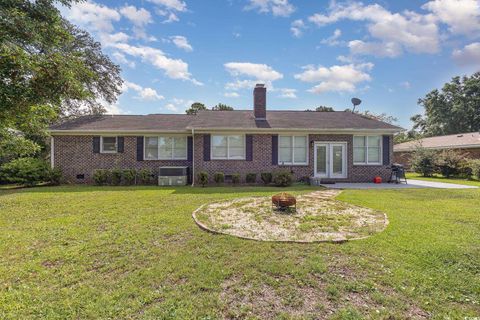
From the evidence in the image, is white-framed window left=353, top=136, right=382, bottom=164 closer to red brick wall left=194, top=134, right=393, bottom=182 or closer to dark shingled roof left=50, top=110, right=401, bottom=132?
red brick wall left=194, top=134, right=393, bottom=182

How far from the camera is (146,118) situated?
51.1 feet

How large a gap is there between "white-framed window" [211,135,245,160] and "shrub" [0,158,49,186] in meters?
8.41

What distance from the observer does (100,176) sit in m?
12.0

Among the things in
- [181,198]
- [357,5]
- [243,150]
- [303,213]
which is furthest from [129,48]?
[303,213]

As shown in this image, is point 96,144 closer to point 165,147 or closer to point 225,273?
point 165,147

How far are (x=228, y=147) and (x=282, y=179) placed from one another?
329cm

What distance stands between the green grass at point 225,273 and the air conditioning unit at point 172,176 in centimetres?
680

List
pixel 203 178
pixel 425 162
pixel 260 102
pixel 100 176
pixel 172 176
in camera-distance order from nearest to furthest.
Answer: pixel 203 178, pixel 100 176, pixel 172 176, pixel 260 102, pixel 425 162

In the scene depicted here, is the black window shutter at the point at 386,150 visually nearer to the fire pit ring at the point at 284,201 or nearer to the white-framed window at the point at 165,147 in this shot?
the fire pit ring at the point at 284,201

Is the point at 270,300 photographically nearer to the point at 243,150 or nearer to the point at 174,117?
the point at 243,150

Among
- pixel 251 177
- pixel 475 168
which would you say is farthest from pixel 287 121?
pixel 475 168

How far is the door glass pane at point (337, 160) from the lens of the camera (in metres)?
13.2

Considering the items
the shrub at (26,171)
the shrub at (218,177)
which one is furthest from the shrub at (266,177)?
the shrub at (26,171)

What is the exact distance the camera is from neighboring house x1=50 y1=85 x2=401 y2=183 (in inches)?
500
